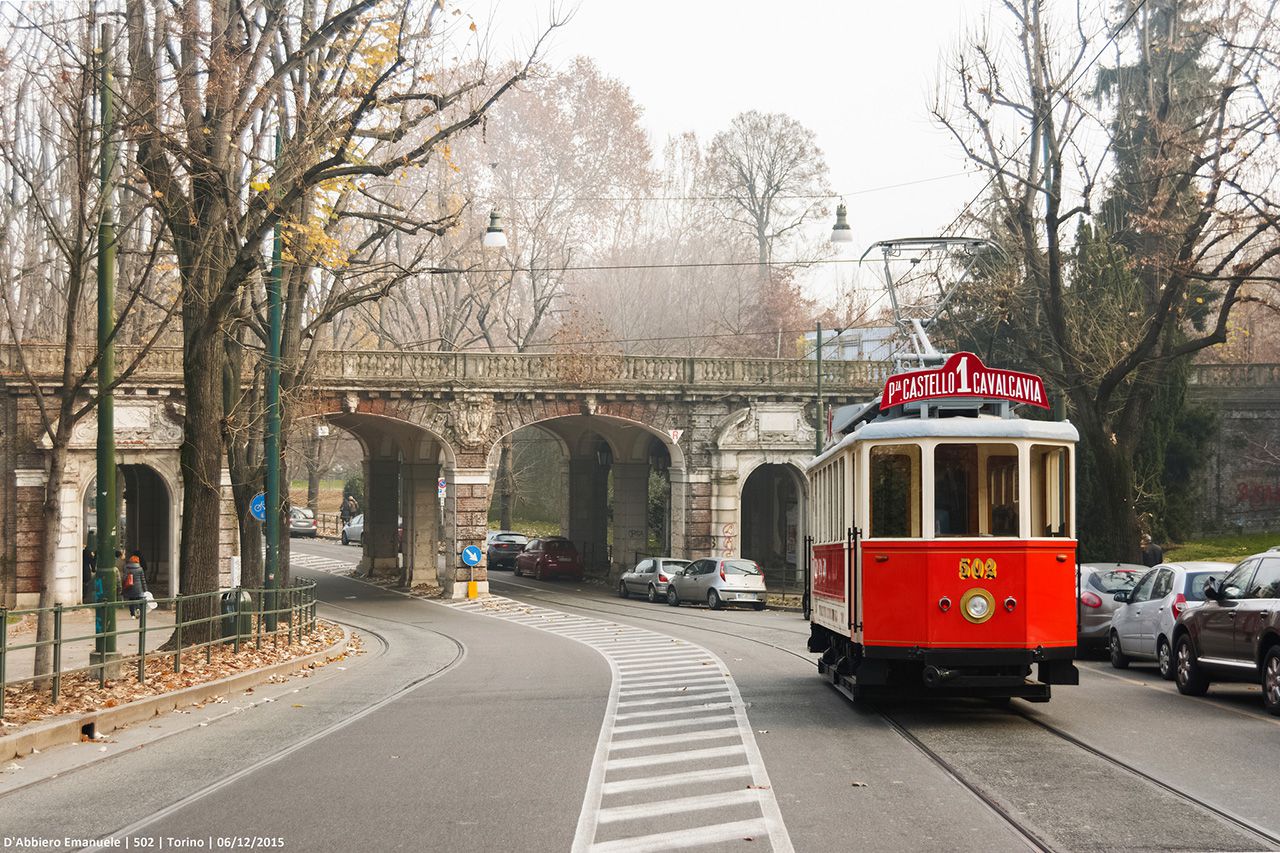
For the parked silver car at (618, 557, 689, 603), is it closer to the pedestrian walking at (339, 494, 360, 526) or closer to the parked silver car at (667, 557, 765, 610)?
the parked silver car at (667, 557, 765, 610)

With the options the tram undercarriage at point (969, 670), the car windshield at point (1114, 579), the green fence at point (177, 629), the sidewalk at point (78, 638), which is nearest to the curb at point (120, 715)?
the green fence at point (177, 629)

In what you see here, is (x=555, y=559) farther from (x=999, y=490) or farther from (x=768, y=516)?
(x=999, y=490)

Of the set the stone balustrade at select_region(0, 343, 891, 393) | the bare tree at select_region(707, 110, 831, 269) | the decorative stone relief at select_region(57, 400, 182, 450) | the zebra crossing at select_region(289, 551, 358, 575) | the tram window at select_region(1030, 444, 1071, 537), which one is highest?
the bare tree at select_region(707, 110, 831, 269)

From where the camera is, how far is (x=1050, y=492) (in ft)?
45.2

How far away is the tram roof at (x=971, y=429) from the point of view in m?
13.6

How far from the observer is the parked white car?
18.5 meters

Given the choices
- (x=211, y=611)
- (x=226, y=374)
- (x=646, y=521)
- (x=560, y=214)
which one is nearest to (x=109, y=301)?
(x=211, y=611)

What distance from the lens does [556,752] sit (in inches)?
467

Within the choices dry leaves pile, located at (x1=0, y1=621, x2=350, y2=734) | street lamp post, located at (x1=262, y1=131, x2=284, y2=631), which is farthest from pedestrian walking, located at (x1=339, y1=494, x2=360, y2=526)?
dry leaves pile, located at (x1=0, y1=621, x2=350, y2=734)

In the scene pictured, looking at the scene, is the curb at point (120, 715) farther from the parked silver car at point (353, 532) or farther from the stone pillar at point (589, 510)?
the parked silver car at point (353, 532)

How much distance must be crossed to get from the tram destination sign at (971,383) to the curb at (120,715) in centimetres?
904

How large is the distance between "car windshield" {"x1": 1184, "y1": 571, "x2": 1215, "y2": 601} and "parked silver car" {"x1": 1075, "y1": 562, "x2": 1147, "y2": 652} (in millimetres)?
3451

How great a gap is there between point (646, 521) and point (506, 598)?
9.23 m

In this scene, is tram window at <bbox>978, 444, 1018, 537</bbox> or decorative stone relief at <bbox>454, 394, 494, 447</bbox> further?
decorative stone relief at <bbox>454, 394, 494, 447</bbox>
